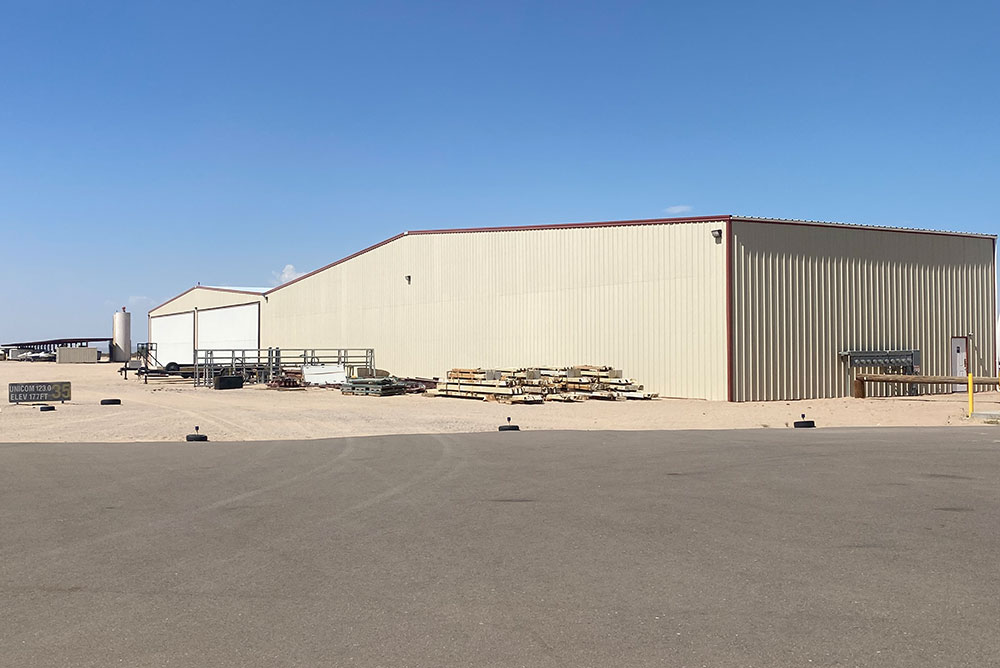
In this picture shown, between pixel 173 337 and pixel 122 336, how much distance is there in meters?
19.2

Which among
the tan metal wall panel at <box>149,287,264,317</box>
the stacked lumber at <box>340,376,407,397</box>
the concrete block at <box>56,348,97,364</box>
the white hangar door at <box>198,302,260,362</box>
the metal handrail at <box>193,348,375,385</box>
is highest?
the tan metal wall panel at <box>149,287,264,317</box>

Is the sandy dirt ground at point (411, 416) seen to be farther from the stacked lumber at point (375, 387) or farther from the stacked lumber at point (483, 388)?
the stacked lumber at point (375, 387)

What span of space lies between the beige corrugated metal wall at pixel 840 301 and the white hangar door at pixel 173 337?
159 feet

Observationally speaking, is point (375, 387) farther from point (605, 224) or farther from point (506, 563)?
point (506, 563)

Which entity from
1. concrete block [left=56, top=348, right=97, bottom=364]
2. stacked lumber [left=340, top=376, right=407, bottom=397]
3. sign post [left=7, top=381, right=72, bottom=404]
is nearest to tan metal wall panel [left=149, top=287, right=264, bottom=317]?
concrete block [left=56, top=348, right=97, bottom=364]

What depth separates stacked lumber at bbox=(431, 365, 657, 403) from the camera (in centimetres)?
2780

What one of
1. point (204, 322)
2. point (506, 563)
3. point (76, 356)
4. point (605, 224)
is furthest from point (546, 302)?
point (76, 356)

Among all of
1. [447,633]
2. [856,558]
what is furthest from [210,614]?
[856,558]

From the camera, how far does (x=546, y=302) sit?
3253 cm

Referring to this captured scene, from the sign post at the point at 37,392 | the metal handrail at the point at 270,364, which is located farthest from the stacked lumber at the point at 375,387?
the sign post at the point at 37,392

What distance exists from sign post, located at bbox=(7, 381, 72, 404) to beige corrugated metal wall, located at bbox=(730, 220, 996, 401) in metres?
21.6

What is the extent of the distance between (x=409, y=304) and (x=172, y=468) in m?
28.4

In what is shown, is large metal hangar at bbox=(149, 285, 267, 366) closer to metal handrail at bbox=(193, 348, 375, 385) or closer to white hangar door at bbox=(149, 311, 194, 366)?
white hangar door at bbox=(149, 311, 194, 366)

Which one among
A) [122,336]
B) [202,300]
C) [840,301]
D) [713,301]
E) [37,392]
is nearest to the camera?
[713,301]
